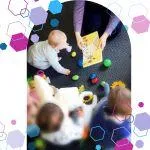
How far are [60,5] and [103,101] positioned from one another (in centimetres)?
21

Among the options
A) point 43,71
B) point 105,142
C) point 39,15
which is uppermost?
point 39,15

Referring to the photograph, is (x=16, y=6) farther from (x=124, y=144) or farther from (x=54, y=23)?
(x=124, y=144)

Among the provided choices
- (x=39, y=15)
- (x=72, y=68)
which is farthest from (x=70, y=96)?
(x=39, y=15)

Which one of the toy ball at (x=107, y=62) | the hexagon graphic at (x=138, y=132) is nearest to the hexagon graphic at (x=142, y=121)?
the hexagon graphic at (x=138, y=132)

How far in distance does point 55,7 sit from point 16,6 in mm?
78

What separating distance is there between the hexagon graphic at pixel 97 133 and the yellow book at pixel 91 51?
13cm

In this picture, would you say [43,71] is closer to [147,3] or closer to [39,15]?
[39,15]

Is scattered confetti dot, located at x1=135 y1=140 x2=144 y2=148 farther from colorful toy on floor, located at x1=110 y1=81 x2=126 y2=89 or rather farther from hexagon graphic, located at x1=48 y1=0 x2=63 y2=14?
hexagon graphic, located at x1=48 y1=0 x2=63 y2=14

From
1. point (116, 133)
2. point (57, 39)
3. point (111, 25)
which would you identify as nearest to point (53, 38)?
point (57, 39)

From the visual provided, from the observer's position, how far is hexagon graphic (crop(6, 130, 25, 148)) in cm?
125

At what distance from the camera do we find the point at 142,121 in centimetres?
129

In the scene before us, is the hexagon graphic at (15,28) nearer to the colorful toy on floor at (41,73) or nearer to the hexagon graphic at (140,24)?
the colorful toy on floor at (41,73)

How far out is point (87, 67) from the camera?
1280mm

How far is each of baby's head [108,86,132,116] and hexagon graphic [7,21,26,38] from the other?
221 mm
